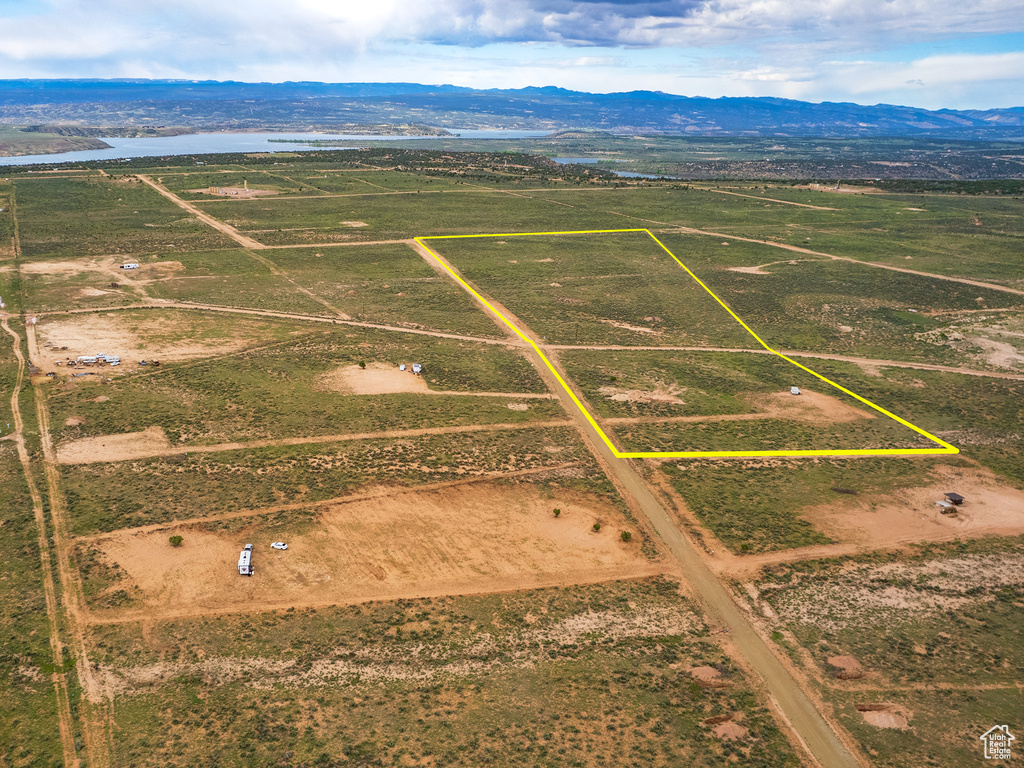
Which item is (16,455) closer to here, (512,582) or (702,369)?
(512,582)

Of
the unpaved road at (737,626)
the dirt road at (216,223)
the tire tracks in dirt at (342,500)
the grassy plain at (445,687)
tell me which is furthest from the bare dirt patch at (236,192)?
the grassy plain at (445,687)

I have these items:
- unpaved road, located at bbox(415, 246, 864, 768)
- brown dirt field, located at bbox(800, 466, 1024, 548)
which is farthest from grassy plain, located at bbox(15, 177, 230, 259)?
brown dirt field, located at bbox(800, 466, 1024, 548)

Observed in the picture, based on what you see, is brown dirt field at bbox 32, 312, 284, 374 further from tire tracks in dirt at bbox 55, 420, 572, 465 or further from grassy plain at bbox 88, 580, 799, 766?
grassy plain at bbox 88, 580, 799, 766

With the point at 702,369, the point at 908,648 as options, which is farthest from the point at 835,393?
the point at 908,648

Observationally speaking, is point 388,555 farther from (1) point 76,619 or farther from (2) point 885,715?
(2) point 885,715

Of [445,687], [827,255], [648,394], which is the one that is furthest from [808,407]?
[827,255]
